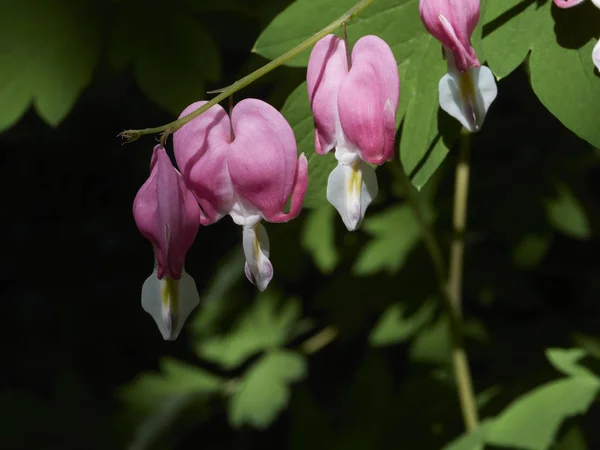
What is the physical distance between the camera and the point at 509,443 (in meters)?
1.48

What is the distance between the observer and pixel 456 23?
2.89 ft

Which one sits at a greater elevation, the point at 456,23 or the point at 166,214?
the point at 456,23

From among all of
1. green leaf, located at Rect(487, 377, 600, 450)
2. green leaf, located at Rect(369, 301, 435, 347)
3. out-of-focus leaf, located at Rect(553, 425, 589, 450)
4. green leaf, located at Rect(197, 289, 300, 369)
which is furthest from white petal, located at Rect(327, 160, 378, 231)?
green leaf, located at Rect(197, 289, 300, 369)

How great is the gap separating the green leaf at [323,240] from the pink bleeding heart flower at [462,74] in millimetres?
1158

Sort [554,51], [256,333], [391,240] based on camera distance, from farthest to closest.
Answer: [256,333], [391,240], [554,51]

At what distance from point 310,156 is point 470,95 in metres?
0.26

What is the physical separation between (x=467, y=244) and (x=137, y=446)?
935 millimetres

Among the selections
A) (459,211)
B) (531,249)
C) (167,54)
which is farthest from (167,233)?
(531,249)

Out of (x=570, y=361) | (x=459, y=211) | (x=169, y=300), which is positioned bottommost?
(x=570, y=361)

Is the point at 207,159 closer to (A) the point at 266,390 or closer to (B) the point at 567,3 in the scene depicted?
(B) the point at 567,3

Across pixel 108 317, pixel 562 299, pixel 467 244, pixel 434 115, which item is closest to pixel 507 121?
pixel 467 244

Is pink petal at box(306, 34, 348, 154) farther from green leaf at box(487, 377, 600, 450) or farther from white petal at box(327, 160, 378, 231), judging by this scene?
green leaf at box(487, 377, 600, 450)

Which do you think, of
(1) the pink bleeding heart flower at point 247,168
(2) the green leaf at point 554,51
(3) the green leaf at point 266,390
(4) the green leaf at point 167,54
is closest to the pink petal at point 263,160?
(1) the pink bleeding heart flower at point 247,168

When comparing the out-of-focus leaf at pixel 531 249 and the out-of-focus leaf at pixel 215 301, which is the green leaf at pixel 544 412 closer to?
the out-of-focus leaf at pixel 531 249
